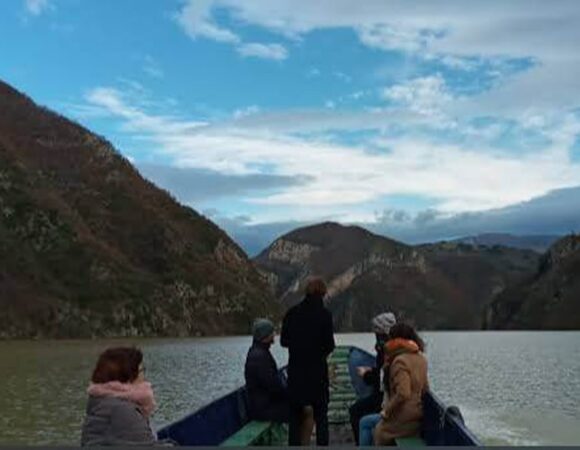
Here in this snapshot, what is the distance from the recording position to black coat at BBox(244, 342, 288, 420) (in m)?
12.0

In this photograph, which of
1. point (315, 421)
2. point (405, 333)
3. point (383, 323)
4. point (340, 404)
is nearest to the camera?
point (405, 333)

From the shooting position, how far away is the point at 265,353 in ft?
39.4

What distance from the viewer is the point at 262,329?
38.3ft

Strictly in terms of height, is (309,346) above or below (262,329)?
below

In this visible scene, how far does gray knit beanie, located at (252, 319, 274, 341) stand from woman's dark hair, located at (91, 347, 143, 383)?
462cm

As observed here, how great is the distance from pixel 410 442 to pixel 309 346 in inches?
73.5

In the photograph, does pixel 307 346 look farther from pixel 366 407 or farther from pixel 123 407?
pixel 123 407

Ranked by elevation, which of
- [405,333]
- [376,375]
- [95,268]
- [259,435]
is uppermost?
[95,268]

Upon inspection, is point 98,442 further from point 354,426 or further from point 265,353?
point 354,426

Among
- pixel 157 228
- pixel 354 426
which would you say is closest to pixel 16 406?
pixel 354 426

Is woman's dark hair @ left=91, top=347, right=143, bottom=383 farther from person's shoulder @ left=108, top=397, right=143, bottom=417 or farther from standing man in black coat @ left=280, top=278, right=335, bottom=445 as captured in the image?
standing man in black coat @ left=280, top=278, right=335, bottom=445

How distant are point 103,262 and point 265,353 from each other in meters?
157

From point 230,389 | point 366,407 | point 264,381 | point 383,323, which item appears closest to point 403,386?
point 383,323

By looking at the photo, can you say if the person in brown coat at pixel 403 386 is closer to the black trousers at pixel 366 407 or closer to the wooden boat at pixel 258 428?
the wooden boat at pixel 258 428
